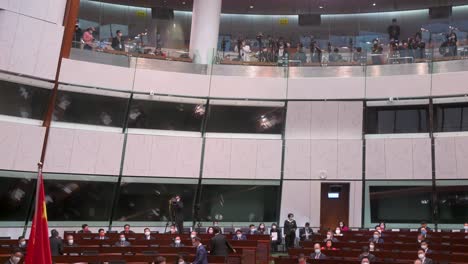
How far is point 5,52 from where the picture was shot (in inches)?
755

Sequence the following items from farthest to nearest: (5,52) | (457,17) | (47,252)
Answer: (457,17) < (5,52) < (47,252)

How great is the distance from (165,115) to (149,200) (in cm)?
360

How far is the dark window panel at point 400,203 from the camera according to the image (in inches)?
848

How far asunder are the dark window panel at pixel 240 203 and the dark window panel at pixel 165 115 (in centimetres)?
285

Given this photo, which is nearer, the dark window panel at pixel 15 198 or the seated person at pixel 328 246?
the seated person at pixel 328 246

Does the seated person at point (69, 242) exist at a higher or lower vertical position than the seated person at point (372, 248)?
lower

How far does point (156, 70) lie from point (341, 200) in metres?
9.34

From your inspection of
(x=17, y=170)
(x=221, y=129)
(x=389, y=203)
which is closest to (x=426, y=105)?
(x=389, y=203)

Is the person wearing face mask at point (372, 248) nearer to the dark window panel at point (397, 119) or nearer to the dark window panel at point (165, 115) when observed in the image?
the dark window panel at point (397, 119)

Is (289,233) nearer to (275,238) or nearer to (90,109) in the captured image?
(275,238)

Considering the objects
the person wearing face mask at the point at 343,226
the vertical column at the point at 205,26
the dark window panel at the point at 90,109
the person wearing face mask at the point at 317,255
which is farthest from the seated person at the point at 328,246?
the vertical column at the point at 205,26

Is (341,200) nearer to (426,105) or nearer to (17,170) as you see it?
(426,105)

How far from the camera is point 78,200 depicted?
21125 millimetres

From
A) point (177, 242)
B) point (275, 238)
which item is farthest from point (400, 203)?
point (177, 242)
